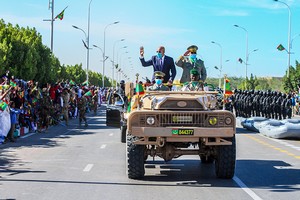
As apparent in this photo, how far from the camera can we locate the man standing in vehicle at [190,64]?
13828mm

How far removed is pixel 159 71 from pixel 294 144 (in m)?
9.00

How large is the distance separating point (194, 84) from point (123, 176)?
2534 mm

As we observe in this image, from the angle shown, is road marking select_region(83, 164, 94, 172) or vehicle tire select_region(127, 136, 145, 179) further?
road marking select_region(83, 164, 94, 172)

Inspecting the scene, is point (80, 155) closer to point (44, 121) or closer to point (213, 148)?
point (213, 148)

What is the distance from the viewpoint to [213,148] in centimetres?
1214

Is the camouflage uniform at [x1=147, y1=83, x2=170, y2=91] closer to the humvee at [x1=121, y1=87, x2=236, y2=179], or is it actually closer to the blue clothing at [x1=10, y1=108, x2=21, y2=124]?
the humvee at [x1=121, y1=87, x2=236, y2=179]

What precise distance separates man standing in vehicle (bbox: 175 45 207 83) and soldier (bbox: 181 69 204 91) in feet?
2.01

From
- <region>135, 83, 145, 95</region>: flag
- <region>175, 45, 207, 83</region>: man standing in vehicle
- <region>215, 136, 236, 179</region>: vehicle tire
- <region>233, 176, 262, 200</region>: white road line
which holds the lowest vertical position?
<region>233, 176, 262, 200</region>: white road line

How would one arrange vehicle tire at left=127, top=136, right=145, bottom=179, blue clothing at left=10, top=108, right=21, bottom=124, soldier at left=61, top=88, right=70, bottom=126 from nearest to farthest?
1. vehicle tire at left=127, top=136, right=145, bottom=179
2. blue clothing at left=10, top=108, right=21, bottom=124
3. soldier at left=61, top=88, right=70, bottom=126

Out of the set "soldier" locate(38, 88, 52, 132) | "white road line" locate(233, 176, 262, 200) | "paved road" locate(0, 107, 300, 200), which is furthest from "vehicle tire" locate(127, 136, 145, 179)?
"soldier" locate(38, 88, 52, 132)

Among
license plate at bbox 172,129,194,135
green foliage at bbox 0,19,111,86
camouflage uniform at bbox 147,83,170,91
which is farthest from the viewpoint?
green foliage at bbox 0,19,111,86

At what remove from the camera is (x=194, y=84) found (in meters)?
13.1

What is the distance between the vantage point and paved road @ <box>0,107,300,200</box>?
10.2 m

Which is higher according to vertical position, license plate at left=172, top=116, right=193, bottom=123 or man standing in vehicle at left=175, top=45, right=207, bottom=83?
man standing in vehicle at left=175, top=45, right=207, bottom=83
